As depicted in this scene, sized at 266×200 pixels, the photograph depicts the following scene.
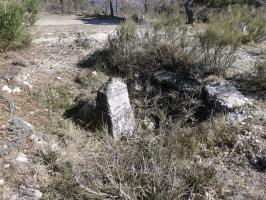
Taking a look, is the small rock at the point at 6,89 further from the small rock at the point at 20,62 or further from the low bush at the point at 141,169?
the low bush at the point at 141,169

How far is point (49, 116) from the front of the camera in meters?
5.46

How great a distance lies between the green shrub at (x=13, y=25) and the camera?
6535 millimetres

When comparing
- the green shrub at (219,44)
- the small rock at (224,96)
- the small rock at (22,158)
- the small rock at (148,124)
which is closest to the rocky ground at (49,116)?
the small rock at (22,158)

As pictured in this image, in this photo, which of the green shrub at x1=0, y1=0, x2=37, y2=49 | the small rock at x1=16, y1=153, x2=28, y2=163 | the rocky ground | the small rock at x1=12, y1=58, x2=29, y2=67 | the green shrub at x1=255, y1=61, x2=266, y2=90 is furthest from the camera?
the green shrub at x1=0, y1=0, x2=37, y2=49

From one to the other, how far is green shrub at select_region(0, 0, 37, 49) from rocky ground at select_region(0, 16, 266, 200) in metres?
0.17

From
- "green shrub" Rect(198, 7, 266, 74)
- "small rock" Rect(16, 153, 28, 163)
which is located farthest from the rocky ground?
"green shrub" Rect(198, 7, 266, 74)

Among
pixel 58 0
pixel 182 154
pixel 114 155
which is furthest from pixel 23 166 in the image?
pixel 58 0

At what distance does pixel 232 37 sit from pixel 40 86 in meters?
2.97

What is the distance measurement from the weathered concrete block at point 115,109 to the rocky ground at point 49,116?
1.14ft

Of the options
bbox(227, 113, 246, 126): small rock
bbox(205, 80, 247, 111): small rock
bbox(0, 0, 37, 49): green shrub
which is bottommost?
bbox(227, 113, 246, 126): small rock

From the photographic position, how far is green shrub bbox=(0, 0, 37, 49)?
21.4 ft

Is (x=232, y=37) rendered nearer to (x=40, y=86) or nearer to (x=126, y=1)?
(x=40, y=86)

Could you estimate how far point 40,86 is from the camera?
19.6ft

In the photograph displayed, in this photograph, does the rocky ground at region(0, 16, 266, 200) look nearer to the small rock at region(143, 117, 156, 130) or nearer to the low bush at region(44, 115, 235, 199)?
the low bush at region(44, 115, 235, 199)
